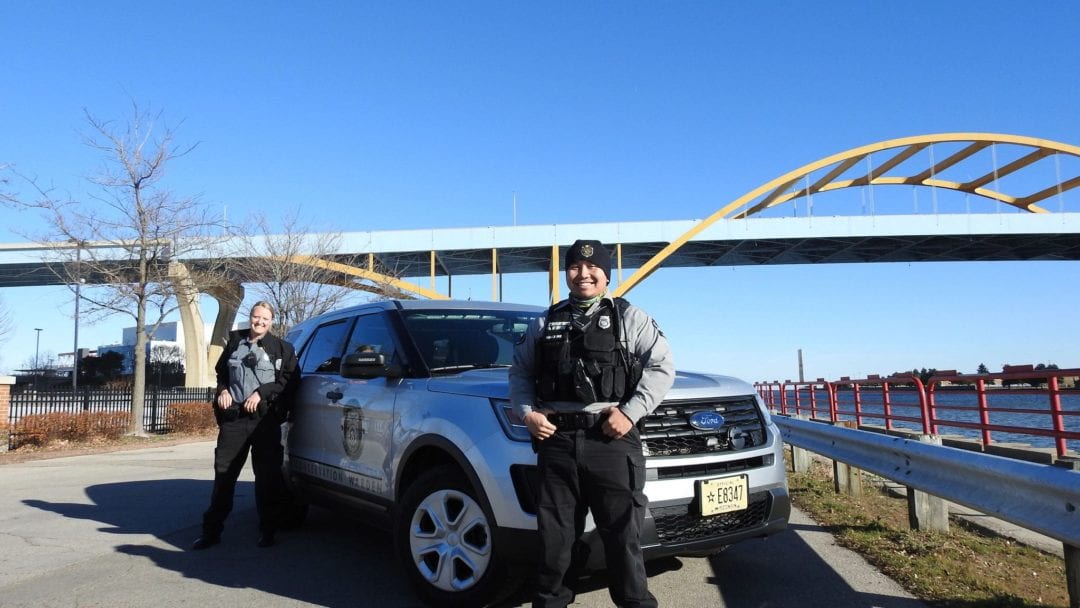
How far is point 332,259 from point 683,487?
31112mm

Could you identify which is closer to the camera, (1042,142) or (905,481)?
(905,481)

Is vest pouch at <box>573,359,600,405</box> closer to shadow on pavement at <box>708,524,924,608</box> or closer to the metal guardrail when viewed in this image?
shadow on pavement at <box>708,524,924,608</box>

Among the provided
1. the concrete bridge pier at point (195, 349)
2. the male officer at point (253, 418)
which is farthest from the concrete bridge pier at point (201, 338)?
the male officer at point (253, 418)

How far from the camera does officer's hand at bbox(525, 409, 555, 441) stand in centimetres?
296

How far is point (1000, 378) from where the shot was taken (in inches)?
330

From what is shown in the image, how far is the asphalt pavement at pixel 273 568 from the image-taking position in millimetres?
3941

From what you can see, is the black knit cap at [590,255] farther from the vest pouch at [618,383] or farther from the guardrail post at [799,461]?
the guardrail post at [799,461]

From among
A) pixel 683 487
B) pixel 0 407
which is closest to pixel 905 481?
pixel 683 487

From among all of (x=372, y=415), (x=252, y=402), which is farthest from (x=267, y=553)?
(x=372, y=415)

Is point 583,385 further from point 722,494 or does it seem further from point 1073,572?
point 1073,572

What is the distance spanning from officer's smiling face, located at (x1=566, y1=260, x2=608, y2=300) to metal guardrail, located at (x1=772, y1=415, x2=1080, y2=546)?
7.13ft

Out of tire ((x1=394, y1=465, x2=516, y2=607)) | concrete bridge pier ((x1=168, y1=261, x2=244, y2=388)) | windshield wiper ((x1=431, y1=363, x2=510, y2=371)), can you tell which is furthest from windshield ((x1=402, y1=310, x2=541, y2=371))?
concrete bridge pier ((x1=168, y1=261, x2=244, y2=388))

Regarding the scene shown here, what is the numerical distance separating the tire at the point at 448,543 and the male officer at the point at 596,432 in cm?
44

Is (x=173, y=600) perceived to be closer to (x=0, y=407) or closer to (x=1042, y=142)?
(x=0, y=407)
